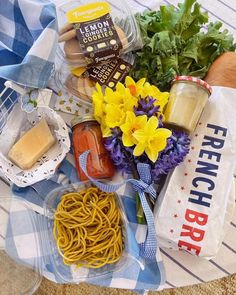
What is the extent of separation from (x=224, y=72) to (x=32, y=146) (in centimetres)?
33

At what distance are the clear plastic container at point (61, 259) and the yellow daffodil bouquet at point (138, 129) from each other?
8 centimetres

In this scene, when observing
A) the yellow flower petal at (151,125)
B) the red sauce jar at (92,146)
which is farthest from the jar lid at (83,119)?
the yellow flower petal at (151,125)

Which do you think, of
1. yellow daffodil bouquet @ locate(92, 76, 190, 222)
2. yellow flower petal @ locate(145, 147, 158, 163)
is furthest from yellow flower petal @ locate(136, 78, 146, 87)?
yellow flower petal @ locate(145, 147, 158, 163)

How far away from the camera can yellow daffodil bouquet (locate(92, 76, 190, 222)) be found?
2.10 feet

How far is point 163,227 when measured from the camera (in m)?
0.69

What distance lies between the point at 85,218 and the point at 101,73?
0.24 m

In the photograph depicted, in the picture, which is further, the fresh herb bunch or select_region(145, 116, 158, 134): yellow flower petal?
the fresh herb bunch

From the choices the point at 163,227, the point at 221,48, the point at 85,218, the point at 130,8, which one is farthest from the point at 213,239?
the point at 130,8

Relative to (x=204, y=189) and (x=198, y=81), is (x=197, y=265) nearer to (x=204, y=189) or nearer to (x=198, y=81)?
(x=204, y=189)

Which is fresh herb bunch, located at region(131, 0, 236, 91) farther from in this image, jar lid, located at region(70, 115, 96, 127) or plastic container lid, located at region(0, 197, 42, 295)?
plastic container lid, located at region(0, 197, 42, 295)

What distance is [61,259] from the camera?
0.72 metres

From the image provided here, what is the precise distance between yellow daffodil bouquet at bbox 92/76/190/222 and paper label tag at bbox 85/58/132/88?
2.0 inches

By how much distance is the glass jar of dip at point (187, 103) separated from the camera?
0.68 m

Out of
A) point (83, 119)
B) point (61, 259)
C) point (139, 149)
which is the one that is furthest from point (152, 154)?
point (61, 259)
